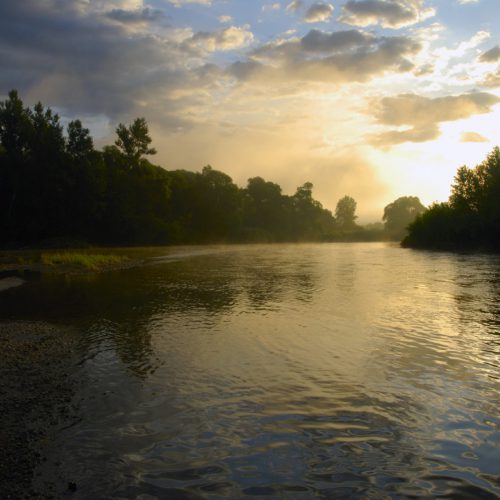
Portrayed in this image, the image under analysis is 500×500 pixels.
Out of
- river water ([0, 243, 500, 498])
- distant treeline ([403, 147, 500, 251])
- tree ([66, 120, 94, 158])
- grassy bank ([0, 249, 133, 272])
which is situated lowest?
river water ([0, 243, 500, 498])

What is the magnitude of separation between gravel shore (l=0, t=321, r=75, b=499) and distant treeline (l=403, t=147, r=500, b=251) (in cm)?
7501

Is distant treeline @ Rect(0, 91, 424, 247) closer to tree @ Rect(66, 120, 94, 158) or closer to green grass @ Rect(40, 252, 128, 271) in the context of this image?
tree @ Rect(66, 120, 94, 158)

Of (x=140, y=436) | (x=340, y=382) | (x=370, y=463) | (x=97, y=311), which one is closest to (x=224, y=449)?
(x=140, y=436)

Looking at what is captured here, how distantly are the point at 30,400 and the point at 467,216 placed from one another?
86111 millimetres

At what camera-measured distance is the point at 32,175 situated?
90.2m

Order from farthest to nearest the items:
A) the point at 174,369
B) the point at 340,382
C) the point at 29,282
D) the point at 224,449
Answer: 1. the point at 29,282
2. the point at 174,369
3. the point at 340,382
4. the point at 224,449

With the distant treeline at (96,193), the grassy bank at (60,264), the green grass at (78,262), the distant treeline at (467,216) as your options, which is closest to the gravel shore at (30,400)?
the grassy bank at (60,264)

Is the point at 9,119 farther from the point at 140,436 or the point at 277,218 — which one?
the point at 277,218

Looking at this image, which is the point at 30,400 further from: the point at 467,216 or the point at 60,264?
the point at 467,216

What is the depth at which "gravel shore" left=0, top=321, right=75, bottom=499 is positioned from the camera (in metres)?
6.48

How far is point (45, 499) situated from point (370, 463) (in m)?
4.76

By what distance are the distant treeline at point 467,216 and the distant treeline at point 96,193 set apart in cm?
6765

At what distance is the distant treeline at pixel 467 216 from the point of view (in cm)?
7626

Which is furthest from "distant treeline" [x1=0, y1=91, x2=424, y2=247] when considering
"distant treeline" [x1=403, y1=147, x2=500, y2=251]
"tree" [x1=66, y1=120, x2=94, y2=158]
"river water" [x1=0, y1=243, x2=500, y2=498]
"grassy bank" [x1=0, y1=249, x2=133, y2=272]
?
"river water" [x1=0, y1=243, x2=500, y2=498]
